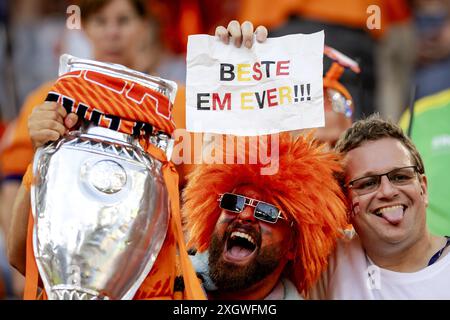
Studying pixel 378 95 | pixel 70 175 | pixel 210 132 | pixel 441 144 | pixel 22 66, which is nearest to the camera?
pixel 70 175

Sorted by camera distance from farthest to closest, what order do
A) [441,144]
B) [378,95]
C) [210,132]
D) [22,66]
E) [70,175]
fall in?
1. [22,66]
2. [378,95]
3. [441,144]
4. [210,132]
5. [70,175]

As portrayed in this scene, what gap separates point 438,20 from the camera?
16.9ft

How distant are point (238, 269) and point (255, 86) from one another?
493 millimetres

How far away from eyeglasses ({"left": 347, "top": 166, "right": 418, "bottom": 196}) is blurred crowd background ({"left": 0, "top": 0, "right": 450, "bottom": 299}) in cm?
157

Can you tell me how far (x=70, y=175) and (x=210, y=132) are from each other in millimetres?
431

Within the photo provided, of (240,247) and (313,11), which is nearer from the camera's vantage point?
(240,247)

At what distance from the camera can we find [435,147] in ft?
11.6

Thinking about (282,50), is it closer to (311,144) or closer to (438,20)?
(311,144)

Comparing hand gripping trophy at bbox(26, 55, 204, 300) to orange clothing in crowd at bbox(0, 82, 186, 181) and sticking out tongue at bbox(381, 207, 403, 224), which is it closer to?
sticking out tongue at bbox(381, 207, 403, 224)

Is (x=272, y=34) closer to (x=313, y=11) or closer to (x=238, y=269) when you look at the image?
(x=313, y=11)

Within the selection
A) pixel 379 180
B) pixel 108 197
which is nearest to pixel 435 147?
pixel 379 180

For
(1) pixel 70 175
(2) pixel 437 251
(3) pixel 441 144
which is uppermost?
(3) pixel 441 144

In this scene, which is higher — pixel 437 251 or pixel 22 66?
pixel 22 66
